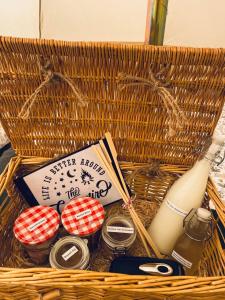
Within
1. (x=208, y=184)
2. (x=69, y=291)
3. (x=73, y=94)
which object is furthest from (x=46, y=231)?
(x=208, y=184)

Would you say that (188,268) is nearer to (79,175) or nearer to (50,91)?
(79,175)

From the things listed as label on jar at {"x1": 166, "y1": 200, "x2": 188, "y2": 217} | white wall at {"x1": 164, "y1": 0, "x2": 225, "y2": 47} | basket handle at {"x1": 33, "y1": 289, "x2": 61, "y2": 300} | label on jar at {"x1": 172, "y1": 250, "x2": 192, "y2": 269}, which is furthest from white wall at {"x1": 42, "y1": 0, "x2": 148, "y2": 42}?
basket handle at {"x1": 33, "y1": 289, "x2": 61, "y2": 300}

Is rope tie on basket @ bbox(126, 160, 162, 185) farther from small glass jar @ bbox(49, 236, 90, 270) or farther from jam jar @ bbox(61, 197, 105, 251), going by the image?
small glass jar @ bbox(49, 236, 90, 270)

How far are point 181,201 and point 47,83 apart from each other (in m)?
0.43

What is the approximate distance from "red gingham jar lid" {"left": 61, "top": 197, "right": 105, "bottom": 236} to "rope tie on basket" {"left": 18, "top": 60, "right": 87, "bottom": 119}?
25 cm

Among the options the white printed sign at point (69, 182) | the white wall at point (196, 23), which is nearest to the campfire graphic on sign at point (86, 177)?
the white printed sign at point (69, 182)

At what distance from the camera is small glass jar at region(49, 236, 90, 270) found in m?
0.56

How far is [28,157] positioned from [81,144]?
16 cm

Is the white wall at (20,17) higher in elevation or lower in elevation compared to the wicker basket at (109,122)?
higher

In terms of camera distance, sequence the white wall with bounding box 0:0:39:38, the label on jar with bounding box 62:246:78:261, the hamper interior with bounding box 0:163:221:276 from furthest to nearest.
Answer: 1. the white wall with bounding box 0:0:39:38
2. the hamper interior with bounding box 0:163:221:276
3. the label on jar with bounding box 62:246:78:261

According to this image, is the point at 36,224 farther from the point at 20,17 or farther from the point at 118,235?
the point at 20,17

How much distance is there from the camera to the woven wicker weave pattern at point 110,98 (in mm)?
549

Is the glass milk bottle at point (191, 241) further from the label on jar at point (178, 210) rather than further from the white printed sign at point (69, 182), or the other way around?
the white printed sign at point (69, 182)

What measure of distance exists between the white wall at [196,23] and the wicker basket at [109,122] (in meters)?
1.15
